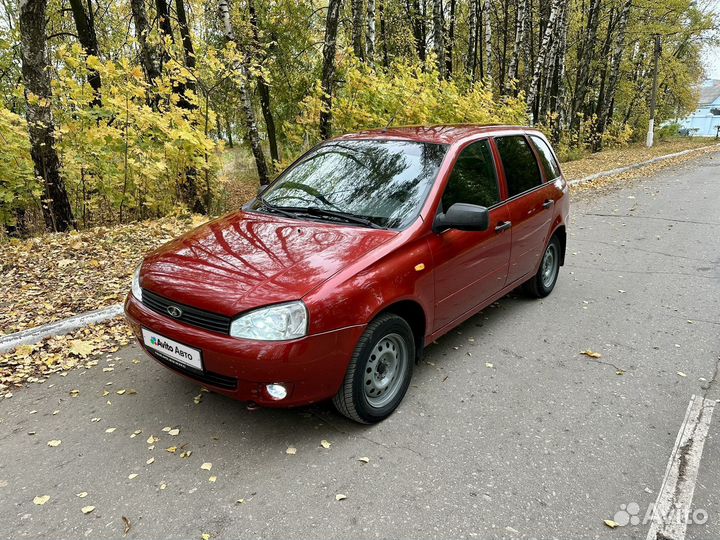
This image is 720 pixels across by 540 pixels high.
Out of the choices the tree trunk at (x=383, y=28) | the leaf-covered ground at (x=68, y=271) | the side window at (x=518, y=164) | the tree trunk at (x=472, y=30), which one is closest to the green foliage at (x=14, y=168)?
the leaf-covered ground at (x=68, y=271)

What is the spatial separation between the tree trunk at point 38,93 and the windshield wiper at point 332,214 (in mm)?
4920

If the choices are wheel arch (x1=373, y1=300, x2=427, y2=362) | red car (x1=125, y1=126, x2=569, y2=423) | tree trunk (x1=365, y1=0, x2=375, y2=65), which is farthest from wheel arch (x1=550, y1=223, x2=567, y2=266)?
tree trunk (x1=365, y1=0, x2=375, y2=65)

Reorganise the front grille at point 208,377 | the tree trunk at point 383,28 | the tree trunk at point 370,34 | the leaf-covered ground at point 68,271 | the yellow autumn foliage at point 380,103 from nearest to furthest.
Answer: the front grille at point 208,377 → the leaf-covered ground at point 68,271 → the yellow autumn foliage at point 380,103 → the tree trunk at point 370,34 → the tree trunk at point 383,28

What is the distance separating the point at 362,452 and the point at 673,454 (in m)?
1.84

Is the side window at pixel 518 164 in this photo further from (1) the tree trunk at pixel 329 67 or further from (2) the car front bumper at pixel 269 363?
(1) the tree trunk at pixel 329 67

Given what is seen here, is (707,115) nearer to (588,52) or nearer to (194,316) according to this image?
(588,52)

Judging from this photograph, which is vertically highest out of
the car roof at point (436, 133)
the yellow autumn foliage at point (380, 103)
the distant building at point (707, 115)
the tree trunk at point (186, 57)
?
the tree trunk at point (186, 57)

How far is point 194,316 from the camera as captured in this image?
283cm

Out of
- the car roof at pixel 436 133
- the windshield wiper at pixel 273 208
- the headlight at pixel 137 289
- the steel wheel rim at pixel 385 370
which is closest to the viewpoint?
the steel wheel rim at pixel 385 370

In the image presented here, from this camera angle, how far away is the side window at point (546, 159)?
16.9 feet

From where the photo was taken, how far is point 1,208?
7.23 metres

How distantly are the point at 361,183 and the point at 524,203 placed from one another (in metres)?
1.69

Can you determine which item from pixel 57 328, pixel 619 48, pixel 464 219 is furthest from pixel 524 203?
pixel 619 48

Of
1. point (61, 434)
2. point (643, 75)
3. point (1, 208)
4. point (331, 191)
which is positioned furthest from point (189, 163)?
point (643, 75)
